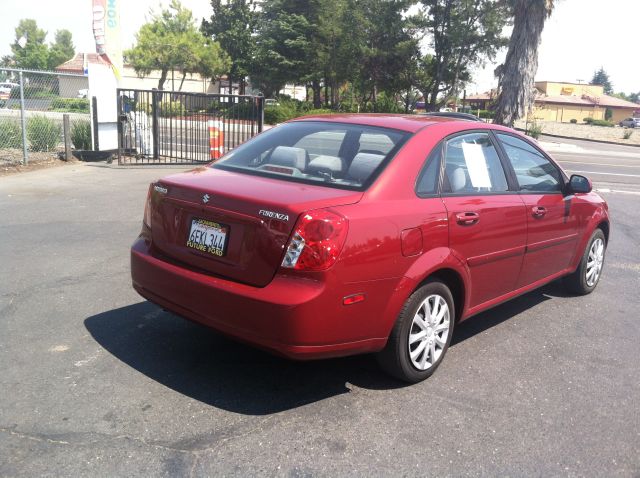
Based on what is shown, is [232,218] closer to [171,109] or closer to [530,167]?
[530,167]

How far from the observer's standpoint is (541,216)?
4.82 m

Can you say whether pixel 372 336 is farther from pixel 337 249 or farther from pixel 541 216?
pixel 541 216

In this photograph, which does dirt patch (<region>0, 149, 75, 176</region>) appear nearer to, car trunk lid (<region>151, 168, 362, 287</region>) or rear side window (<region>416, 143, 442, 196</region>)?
car trunk lid (<region>151, 168, 362, 287</region>)

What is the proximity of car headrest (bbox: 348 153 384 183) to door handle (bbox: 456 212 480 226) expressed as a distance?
660 millimetres

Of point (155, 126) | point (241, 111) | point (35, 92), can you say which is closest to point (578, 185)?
point (241, 111)

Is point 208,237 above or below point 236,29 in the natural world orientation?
below

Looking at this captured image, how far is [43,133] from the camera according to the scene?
13531 mm

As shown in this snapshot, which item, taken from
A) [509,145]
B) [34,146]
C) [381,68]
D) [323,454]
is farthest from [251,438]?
[381,68]

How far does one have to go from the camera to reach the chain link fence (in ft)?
38.7

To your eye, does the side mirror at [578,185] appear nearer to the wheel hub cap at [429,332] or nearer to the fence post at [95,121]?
the wheel hub cap at [429,332]

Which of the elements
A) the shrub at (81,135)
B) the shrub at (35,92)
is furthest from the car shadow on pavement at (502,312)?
the shrub at (81,135)

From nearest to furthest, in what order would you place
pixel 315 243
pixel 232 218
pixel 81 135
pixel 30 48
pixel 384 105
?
pixel 315 243 < pixel 232 218 < pixel 81 135 < pixel 384 105 < pixel 30 48

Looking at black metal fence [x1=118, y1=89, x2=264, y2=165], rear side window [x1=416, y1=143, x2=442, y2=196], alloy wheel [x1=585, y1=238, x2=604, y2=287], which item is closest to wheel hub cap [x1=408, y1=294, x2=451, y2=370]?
rear side window [x1=416, y1=143, x2=442, y2=196]

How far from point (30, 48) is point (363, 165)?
107267mm
